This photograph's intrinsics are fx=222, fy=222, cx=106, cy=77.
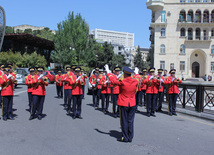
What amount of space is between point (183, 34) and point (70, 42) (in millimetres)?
23142

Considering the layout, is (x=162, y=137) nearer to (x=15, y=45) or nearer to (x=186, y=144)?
(x=186, y=144)

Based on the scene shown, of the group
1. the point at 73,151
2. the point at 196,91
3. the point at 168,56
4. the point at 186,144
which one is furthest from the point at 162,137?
the point at 168,56

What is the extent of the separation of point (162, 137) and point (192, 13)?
145 feet

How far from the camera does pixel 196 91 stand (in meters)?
9.68

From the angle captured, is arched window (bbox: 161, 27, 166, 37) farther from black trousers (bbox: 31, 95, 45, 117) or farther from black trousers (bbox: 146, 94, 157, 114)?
black trousers (bbox: 31, 95, 45, 117)

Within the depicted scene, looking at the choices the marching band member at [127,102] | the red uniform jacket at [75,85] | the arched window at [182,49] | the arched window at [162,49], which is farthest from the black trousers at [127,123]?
the arched window at [182,49]

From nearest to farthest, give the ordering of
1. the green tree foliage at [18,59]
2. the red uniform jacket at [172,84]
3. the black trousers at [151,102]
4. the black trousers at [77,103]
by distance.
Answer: the black trousers at [77,103], the black trousers at [151,102], the red uniform jacket at [172,84], the green tree foliage at [18,59]

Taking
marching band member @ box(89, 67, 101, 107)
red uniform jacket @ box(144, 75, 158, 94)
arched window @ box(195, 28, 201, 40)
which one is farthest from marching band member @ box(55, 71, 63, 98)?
arched window @ box(195, 28, 201, 40)

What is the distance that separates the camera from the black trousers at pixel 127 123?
574 centimetres

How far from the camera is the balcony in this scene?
4272 centimetres

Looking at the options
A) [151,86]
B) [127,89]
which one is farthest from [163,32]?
[127,89]

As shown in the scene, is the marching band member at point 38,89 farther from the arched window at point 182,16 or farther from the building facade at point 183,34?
the arched window at point 182,16

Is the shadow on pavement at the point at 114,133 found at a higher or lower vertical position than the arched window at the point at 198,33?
lower

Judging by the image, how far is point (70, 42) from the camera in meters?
45.7
